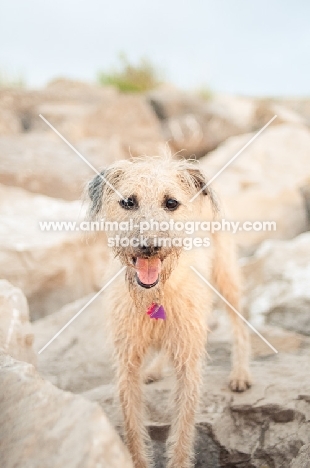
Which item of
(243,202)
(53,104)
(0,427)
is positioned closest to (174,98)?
(53,104)

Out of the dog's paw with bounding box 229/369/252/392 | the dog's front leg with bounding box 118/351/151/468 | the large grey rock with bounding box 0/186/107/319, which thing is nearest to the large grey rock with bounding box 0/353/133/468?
the dog's front leg with bounding box 118/351/151/468

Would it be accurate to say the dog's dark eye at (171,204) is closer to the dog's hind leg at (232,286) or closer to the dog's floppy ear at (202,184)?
the dog's floppy ear at (202,184)

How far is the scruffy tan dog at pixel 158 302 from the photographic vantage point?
11.5 ft

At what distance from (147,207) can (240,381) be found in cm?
191

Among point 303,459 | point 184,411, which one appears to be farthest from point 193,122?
point 303,459

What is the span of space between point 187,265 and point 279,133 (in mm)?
9646

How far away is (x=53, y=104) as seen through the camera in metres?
14.4

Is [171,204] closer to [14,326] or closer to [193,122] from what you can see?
[14,326]

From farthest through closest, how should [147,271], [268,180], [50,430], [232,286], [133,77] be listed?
[133,77]
[268,180]
[232,286]
[147,271]
[50,430]

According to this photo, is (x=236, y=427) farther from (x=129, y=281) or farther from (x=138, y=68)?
(x=138, y=68)

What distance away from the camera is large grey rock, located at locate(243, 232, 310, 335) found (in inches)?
234

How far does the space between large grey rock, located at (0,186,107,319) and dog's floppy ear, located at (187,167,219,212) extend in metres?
2.36

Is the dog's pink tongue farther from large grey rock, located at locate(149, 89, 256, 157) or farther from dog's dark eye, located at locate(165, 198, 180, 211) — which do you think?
large grey rock, located at locate(149, 89, 256, 157)

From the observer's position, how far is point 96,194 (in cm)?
377
